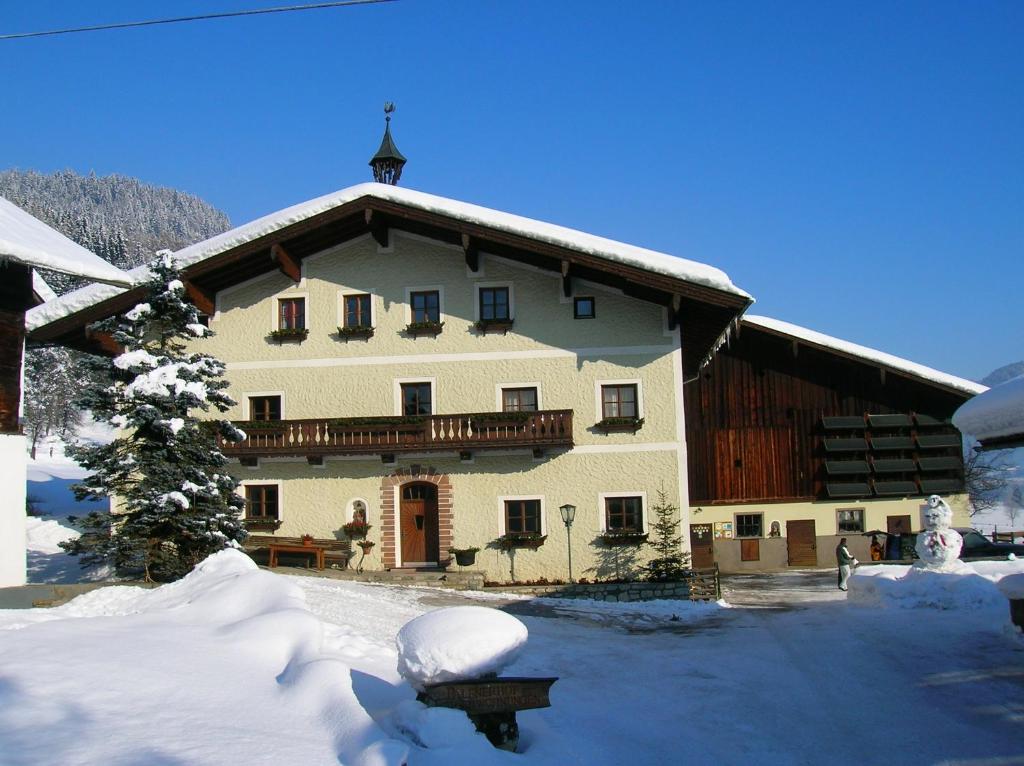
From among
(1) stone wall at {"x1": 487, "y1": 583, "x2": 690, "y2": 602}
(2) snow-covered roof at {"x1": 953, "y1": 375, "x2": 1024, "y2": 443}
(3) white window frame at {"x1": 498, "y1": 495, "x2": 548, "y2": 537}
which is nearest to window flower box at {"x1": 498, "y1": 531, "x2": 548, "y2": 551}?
(3) white window frame at {"x1": 498, "y1": 495, "x2": 548, "y2": 537}

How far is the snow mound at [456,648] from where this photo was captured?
757cm

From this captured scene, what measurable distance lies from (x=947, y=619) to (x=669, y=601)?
24.4 feet

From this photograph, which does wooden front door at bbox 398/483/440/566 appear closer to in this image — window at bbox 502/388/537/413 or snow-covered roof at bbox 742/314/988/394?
window at bbox 502/388/537/413

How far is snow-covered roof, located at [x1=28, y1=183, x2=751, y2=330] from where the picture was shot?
22.5 meters

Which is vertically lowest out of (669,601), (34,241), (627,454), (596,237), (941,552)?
(669,601)

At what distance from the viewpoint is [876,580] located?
17.8 metres

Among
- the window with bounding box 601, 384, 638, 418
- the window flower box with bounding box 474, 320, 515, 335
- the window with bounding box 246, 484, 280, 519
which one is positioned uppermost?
the window flower box with bounding box 474, 320, 515, 335

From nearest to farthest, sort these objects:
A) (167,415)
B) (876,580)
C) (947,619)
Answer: (947,619), (876,580), (167,415)

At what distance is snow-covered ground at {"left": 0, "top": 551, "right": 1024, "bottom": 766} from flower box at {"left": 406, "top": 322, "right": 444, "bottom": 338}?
8.52 metres

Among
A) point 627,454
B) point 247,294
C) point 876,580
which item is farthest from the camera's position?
point 247,294

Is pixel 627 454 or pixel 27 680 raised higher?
pixel 627 454

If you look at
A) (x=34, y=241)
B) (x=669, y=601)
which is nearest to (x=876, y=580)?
(x=669, y=601)

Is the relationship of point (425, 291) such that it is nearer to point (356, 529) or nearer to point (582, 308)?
point (582, 308)

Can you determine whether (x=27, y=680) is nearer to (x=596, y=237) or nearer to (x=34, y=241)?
(x=34, y=241)
